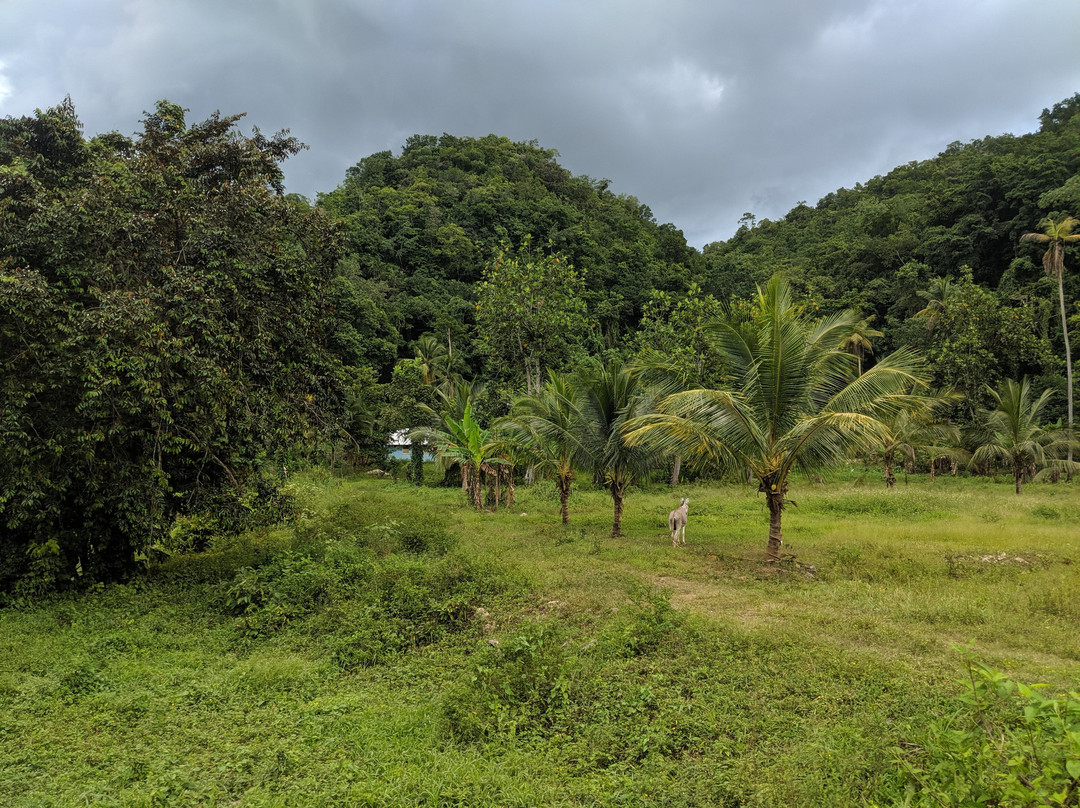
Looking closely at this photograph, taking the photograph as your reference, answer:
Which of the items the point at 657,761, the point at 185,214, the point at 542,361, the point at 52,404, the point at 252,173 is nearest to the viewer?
the point at 657,761

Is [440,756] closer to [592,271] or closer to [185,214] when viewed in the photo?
[185,214]

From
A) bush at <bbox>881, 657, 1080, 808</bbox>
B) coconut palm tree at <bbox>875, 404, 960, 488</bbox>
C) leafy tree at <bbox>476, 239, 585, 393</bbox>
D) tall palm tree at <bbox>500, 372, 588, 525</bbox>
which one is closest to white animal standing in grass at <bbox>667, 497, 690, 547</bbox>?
tall palm tree at <bbox>500, 372, 588, 525</bbox>

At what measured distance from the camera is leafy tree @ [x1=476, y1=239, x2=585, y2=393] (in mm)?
23672

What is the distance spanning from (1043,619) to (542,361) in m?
19.8

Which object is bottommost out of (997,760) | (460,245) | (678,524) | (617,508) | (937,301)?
(678,524)

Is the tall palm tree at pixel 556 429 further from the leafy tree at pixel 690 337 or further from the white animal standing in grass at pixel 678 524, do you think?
the leafy tree at pixel 690 337

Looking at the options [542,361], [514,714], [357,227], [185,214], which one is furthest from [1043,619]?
[357,227]

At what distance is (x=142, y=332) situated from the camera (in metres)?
7.25

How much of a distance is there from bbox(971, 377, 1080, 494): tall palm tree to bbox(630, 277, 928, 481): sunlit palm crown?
15.1 metres

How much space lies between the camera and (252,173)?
10016 millimetres

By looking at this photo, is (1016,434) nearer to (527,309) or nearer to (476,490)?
(527,309)

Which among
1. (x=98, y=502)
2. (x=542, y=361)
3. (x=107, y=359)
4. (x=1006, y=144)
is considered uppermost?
(x=1006, y=144)

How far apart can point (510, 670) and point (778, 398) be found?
673cm

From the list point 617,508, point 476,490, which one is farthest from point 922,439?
point 476,490
